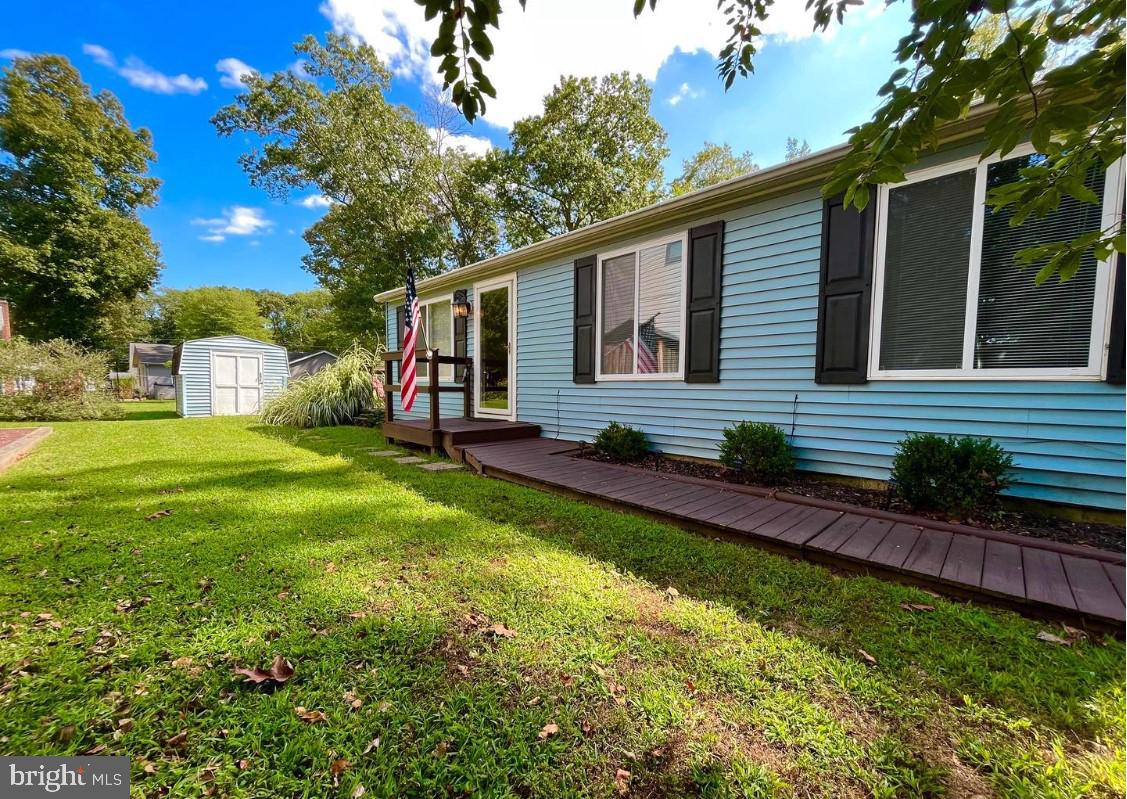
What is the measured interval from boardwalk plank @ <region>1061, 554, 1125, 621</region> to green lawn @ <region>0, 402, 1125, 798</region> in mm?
137

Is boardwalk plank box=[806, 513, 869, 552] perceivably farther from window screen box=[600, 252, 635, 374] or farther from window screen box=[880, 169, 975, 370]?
window screen box=[600, 252, 635, 374]

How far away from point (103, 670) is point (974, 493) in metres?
4.35

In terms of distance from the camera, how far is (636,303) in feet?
16.2

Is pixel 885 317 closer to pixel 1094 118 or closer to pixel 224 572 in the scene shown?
pixel 1094 118

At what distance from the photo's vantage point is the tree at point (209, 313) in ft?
104

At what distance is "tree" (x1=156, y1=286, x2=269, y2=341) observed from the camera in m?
31.7

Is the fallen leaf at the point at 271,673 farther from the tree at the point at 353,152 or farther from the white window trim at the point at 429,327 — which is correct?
the tree at the point at 353,152

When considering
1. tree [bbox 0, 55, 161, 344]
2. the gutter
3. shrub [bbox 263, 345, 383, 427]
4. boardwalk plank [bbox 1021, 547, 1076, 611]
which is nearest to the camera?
boardwalk plank [bbox 1021, 547, 1076, 611]

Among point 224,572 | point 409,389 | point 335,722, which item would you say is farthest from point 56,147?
point 335,722

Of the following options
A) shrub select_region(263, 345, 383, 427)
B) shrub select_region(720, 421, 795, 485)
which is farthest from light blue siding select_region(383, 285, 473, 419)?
shrub select_region(720, 421, 795, 485)

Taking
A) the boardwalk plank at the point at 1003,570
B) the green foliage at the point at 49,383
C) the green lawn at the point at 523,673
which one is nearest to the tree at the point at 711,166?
the boardwalk plank at the point at 1003,570

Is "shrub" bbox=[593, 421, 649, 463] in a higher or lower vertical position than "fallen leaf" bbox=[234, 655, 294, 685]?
higher

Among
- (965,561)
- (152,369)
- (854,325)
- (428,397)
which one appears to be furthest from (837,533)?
(152,369)

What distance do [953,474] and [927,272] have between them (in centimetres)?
151
